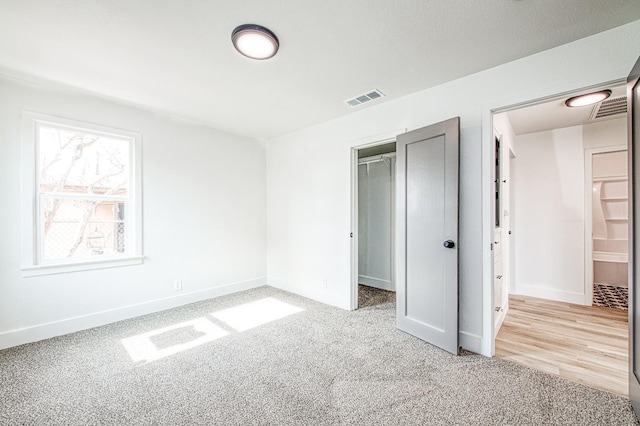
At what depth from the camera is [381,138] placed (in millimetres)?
3143

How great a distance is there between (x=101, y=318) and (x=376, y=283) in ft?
12.6

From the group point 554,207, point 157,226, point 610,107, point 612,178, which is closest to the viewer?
point 610,107

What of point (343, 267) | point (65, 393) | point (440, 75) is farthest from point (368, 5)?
point (65, 393)

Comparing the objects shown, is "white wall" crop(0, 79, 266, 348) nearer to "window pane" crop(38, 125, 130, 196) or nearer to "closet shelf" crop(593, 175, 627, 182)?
"window pane" crop(38, 125, 130, 196)

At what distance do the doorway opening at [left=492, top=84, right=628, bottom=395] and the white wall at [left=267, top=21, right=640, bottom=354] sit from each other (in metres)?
0.52

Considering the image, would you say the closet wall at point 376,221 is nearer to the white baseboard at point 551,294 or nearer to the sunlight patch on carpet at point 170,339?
the white baseboard at point 551,294

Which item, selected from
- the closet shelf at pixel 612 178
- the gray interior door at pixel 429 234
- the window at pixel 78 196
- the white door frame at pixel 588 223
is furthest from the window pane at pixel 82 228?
the closet shelf at pixel 612 178

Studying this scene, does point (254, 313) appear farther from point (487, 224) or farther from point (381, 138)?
point (487, 224)

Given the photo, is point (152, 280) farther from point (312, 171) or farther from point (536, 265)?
Answer: point (536, 265)

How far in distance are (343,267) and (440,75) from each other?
8.01 feet

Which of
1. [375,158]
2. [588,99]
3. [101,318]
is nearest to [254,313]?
[101,318]

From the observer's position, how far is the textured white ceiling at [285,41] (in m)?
1.66

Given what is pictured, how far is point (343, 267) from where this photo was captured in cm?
355

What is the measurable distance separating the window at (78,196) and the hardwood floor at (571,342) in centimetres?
428
